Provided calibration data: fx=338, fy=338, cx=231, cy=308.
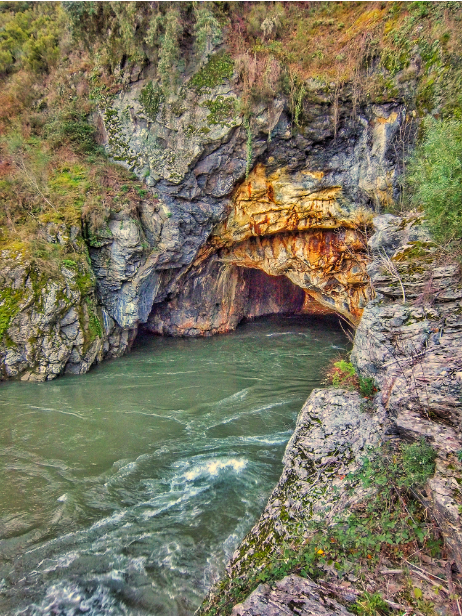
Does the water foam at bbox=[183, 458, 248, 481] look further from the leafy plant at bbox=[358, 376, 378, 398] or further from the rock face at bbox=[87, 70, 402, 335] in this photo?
the rock face at bbox=[87, 70, 402, 335]

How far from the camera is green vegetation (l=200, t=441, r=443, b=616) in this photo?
3139 millimetres

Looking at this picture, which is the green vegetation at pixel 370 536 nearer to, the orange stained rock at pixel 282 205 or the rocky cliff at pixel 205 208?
the rocky cliff at pixel 205 208

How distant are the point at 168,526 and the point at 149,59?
1426cm

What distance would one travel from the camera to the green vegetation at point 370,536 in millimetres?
3139

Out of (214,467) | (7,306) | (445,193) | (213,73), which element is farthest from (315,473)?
(213,73)

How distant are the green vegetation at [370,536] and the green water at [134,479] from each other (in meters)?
1.21

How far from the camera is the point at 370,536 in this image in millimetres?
3305

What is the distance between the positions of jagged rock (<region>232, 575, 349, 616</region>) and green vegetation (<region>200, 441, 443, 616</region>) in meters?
0.12

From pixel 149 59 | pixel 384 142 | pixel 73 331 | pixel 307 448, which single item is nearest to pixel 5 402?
pixel 73 331

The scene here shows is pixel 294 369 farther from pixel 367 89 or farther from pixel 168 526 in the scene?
pixel 367 89

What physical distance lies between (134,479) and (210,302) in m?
11.5

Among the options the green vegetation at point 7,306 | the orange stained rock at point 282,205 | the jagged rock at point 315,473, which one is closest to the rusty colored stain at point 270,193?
the orange stained rock at point 282,205

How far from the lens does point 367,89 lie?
10.4m

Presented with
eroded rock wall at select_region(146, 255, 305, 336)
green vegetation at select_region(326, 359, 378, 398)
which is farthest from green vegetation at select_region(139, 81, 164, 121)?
green vegetation at select_region(326, 359, 378, 398)
